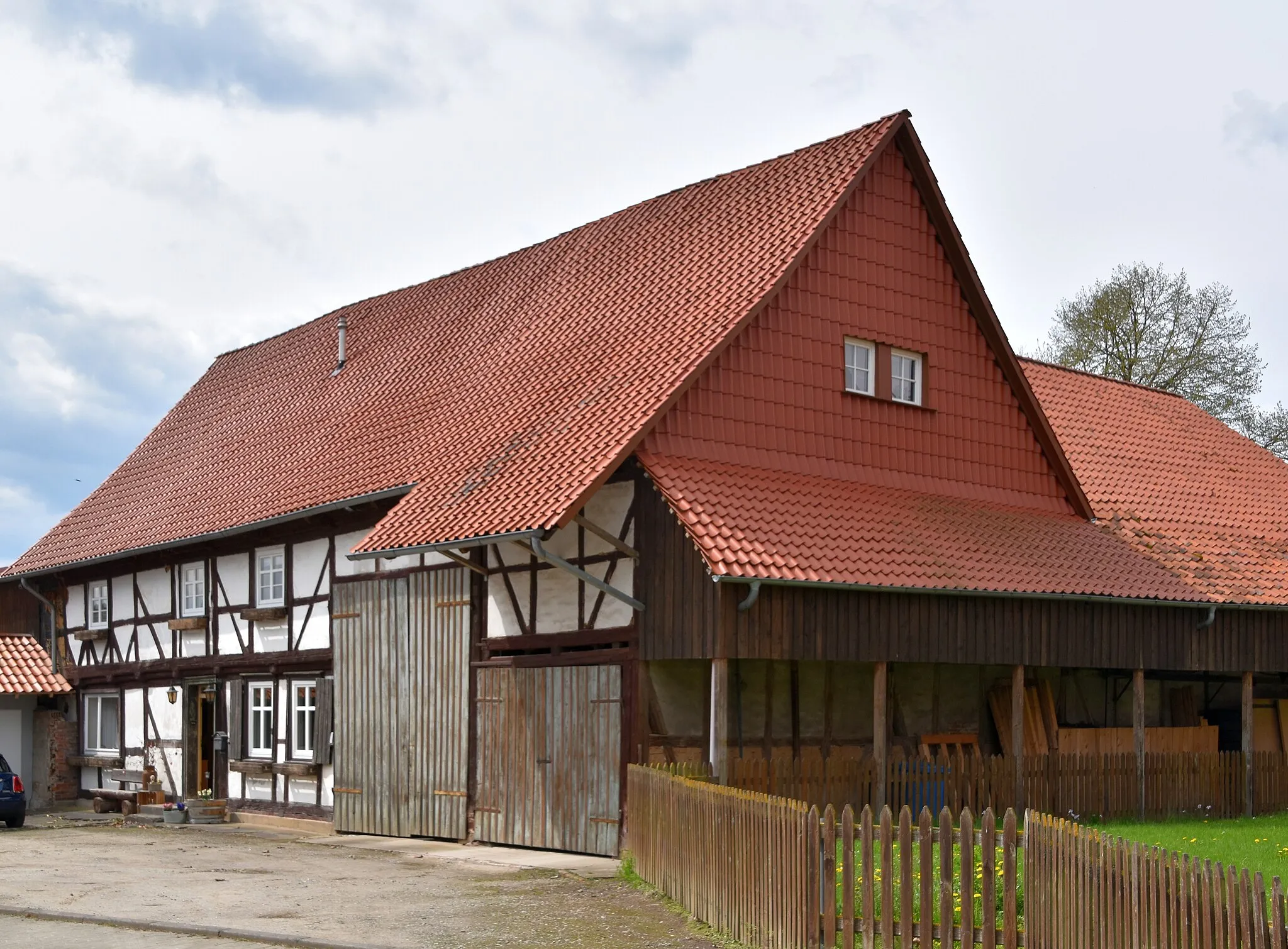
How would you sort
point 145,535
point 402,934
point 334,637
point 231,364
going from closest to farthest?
point 402,934 → point 334,637 → point 145,535 → point 231,364

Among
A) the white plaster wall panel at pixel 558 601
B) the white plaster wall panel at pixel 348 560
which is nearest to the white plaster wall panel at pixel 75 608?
the white plaster wall panel at pixel 348 560

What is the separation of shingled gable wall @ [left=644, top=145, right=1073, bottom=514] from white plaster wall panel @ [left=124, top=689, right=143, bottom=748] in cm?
1464

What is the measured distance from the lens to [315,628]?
23625 mm

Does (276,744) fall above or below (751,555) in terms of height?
below

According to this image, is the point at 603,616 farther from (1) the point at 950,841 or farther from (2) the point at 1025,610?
(1) the point at 950,841

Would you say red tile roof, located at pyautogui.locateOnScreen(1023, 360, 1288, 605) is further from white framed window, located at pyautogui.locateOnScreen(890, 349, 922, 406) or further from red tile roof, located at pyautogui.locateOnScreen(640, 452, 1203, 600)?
white framed window, located at pyautogui.locateOnScreen(890, 349, 922, 406)

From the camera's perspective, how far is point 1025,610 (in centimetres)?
2008

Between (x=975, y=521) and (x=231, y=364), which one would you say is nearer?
(x=975, y=521)

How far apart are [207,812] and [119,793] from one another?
3.27 m

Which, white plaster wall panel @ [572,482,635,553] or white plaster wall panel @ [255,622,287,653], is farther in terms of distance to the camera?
white plaster wall panel @ [255,622,287,653]

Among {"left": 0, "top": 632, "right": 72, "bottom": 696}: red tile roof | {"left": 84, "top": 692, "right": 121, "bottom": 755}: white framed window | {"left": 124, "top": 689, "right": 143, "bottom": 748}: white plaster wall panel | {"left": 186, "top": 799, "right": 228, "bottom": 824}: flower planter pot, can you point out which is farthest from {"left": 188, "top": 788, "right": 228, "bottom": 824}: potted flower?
{"left": 0, "top": 632, "right": 72, "bottom": 696}: red tile roof

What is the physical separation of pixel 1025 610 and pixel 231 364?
20.3m

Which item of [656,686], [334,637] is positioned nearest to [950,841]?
[656,686]

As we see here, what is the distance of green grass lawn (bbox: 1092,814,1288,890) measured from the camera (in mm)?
14789
